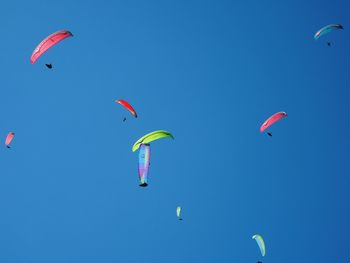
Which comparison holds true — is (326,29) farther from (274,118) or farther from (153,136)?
(153,136)

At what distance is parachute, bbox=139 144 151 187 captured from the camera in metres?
27.0

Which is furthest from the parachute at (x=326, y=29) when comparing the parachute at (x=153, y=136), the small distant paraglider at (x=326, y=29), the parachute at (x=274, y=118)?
the parachute at (x=153, y=136)

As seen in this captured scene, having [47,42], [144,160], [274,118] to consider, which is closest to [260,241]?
[274,118]

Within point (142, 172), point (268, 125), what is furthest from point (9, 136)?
point (268, 125)

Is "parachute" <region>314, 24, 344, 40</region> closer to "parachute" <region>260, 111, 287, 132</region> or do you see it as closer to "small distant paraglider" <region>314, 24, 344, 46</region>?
"small distant paraglider" <region>314, 24, 344, 46</region>

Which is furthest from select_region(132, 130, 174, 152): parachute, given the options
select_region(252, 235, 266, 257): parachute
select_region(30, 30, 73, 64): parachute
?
select_region(252, 235, 266, 257): parachute

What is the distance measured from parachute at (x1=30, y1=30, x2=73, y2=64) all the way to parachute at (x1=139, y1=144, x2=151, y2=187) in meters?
8.90

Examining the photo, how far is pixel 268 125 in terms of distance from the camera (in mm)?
36625

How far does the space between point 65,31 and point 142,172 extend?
418 inches

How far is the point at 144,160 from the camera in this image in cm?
2745

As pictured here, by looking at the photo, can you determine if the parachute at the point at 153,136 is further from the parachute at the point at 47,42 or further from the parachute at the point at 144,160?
the parachute at the point at 47,42

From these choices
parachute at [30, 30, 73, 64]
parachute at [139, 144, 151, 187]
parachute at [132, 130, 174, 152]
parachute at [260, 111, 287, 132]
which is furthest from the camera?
parachute at [260, 111, 287, 132]

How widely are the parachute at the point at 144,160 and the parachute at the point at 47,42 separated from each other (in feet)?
29.2

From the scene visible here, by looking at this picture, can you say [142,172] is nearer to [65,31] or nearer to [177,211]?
[65,31]
